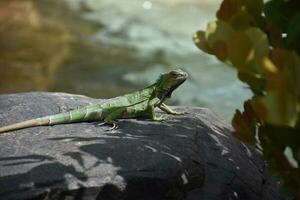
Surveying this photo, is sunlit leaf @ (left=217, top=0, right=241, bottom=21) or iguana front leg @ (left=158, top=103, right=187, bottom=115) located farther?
iguana front leg @ (left=158, top=103, right=187, bottom=115)

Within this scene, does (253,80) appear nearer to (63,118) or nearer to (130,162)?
(130,162)

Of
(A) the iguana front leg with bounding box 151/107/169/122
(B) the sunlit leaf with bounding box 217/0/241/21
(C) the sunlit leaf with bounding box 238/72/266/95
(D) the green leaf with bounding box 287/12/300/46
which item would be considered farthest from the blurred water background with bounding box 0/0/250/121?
(D) the green leaf with bounding box 287/12/300/46

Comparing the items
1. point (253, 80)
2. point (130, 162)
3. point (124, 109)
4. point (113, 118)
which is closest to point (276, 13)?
point (253, 80)

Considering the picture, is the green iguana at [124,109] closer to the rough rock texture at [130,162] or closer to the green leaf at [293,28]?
the rough rock texture at [130,162]

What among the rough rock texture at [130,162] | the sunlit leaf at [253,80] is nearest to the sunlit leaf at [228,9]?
the sunlit leaf at [253,80]

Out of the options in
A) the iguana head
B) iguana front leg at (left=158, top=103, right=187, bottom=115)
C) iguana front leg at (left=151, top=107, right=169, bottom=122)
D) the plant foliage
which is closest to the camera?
the plant foliage

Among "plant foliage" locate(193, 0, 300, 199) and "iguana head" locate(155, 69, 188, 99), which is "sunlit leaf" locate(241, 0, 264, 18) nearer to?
"plant foliage" locate(193, 0, 300, 199)

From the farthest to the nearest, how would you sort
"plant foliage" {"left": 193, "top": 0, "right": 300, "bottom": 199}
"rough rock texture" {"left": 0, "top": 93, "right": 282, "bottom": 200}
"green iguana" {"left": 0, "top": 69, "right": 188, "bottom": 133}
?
1. "green iguana" {"left": 0, "top": 69, "right": 188, "bottom": 133}
2. "rough rock texture" {"left": 0, "top": 93, "right": 282, "bottom": 200}
3. "plant foliage" {"left": 193, "top": 0, "right": 300, "bottom": 199}
